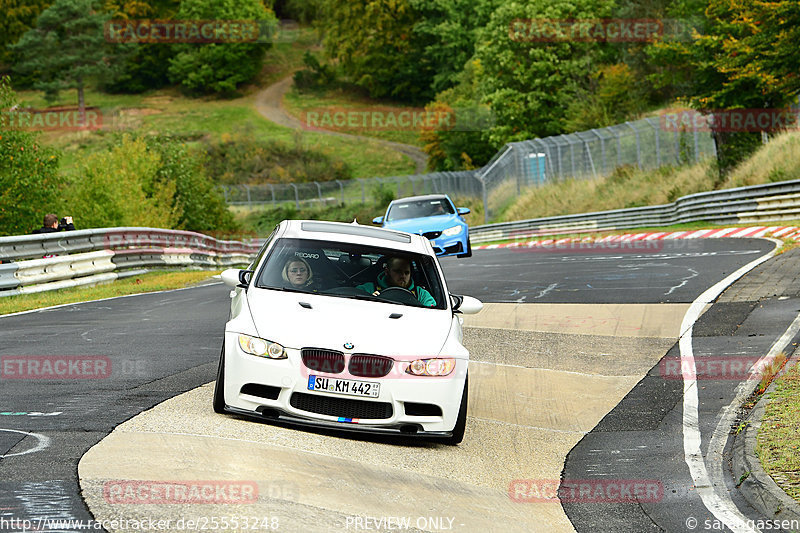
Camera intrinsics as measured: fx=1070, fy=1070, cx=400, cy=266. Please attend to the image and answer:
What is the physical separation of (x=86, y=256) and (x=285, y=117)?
9426cm

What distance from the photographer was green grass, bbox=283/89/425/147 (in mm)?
111688

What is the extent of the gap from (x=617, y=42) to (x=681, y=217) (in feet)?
115

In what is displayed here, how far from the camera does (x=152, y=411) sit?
805 cm

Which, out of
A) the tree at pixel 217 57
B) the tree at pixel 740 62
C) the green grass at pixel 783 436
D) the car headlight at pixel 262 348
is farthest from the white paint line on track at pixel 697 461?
the tree at pixel 217 57

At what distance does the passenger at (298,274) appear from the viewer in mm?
8742

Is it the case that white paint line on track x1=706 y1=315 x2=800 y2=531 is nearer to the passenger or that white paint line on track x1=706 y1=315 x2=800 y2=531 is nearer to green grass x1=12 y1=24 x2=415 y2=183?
the passenger

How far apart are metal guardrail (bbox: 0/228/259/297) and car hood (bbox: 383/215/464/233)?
602cm

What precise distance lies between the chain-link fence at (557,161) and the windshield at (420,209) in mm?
18511

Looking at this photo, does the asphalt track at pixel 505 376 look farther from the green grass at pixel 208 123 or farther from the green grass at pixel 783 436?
the green grass at pixel 208 123

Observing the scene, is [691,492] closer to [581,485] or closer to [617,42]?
[581,485]

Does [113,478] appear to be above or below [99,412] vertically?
above

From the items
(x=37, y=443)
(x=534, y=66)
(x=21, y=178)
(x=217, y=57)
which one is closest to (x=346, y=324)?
(x=37, y=443)

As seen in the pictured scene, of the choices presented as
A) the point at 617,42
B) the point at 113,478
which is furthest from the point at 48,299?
the point at 617,42

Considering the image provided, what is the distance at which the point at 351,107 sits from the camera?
4651 inches
